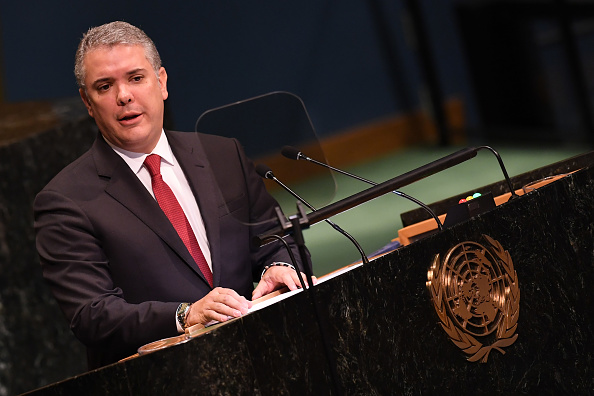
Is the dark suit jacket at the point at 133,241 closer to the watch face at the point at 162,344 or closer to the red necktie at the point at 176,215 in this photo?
the red necktie at the point at 176,215

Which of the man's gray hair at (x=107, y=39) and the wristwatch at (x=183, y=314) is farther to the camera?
the man's gray hair at (x=107, y=39)

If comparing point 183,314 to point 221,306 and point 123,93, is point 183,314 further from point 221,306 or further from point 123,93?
point 123,93

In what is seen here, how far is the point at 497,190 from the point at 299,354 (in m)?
1.05

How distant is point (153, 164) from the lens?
227cm

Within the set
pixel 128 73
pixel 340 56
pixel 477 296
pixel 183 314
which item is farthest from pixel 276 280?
pixel 340 56

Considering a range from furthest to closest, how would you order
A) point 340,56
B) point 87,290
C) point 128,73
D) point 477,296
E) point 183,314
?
point 340,56 < point 128,73 < point 87,290 < point 183,314 < point 477,296

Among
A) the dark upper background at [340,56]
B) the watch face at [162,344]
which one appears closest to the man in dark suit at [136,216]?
the watch face at [162,344]

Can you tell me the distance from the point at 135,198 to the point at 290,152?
0.44 m

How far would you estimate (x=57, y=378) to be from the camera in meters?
3.68

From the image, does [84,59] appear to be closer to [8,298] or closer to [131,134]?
[131,134]

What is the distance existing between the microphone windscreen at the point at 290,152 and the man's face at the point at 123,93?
0.38 meters

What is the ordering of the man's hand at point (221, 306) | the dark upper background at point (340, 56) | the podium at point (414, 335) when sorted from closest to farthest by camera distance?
1. the podium at point (414, 335)
2. the man's hand at point (221, 306)
3. the dark upper background at point (340, 56)

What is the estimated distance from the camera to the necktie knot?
2.26 metres

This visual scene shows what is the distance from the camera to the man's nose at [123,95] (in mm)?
2154
